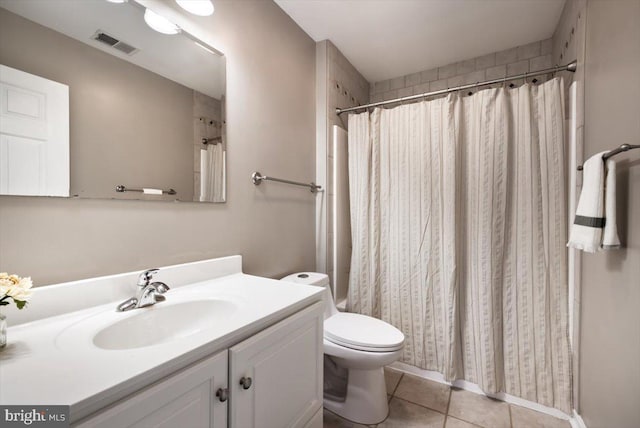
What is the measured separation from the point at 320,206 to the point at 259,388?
142 centimetres

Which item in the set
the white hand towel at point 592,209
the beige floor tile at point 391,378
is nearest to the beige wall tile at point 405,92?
the white hand towel at point 592,209

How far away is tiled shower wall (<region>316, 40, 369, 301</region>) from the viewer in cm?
207

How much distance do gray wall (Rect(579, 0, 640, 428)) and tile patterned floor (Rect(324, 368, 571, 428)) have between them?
11.8 inches

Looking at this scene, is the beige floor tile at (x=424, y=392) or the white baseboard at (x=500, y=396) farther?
the beige floor tile at (x=424, y=392)

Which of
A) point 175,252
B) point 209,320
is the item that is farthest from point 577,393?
point 175,252

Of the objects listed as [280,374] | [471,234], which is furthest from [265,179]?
[471,234]

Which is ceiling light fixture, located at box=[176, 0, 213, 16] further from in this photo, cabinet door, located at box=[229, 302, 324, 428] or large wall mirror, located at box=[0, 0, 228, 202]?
cabinet door, located at box=[229, 302, 324, 428]

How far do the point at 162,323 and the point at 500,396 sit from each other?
6.31 ft

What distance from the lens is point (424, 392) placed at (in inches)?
68.2

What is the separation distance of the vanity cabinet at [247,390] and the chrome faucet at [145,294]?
0.38m

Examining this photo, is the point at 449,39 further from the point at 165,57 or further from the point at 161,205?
the point at 161,205

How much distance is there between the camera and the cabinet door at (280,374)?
74 cm

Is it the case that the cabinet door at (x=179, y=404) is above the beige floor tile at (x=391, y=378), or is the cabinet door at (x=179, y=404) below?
above

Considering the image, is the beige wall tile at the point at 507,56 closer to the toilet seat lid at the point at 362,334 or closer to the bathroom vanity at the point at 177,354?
the toilet seat lid at the point at 362,334
